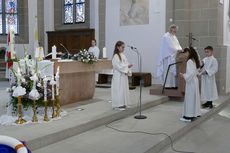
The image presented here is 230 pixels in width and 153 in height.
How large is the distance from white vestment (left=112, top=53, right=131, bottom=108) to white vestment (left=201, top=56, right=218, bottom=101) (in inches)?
90.6

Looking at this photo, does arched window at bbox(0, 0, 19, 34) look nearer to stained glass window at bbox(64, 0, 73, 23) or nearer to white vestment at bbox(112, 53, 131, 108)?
stained glass window at bbox(64, 0, 73, 23)

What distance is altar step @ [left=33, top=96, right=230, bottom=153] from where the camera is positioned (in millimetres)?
4062

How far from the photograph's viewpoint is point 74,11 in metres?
13.8

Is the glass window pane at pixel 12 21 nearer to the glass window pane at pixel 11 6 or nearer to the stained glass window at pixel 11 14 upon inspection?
the stained glass window at pixel 11 14

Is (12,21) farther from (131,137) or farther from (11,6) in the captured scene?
(131,137)

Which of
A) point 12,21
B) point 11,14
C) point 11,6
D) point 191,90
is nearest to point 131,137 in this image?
point 191,90

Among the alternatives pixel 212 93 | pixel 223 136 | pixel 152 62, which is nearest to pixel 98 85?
pixel 152 62

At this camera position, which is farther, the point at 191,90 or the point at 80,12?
the point at 80,12

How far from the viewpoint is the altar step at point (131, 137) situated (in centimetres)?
406

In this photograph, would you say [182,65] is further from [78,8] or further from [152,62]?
[78,8]

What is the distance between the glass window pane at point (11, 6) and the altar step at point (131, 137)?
10865 mm

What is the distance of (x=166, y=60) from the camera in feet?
27.3

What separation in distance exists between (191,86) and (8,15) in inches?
464

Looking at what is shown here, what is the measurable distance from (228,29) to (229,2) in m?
1.03
